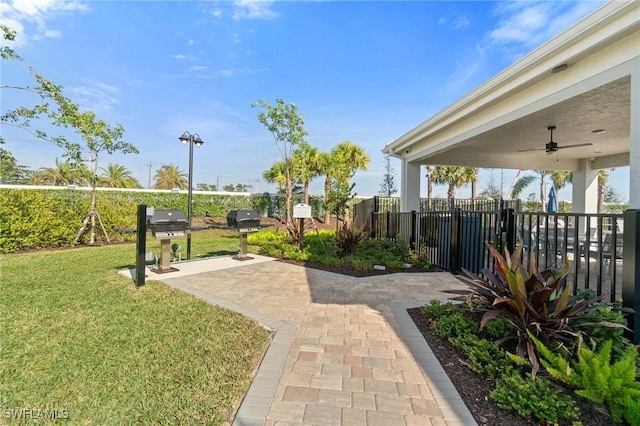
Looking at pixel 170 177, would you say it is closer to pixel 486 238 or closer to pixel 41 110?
pixel 41 110

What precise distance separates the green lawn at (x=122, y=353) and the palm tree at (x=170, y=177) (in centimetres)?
3597

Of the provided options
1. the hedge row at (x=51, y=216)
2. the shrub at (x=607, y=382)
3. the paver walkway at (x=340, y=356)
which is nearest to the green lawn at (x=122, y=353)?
the paver walkway at (x=340, y=356)

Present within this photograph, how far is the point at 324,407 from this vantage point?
2.00 metres

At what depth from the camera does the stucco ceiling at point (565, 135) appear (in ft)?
16.2

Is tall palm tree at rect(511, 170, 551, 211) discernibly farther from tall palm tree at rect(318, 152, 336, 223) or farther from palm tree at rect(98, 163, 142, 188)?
palm tree at rect(98, 163, 142, 188)

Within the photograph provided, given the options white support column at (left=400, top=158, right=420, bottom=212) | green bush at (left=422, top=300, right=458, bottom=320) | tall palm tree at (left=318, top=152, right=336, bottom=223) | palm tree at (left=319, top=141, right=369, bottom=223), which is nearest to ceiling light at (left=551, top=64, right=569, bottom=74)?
green bush at (left=422, top=300, right=458, bottom=320)

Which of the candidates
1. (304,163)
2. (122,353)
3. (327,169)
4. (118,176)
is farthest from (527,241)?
(118,176)

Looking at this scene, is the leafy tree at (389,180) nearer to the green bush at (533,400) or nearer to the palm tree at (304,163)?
the palm tree at (304,163)

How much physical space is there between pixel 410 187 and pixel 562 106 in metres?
5.40

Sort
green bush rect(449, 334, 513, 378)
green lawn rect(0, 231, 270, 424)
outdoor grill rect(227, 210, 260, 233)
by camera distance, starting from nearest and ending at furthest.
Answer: green lawn rect(0, 231, 270, 424)
green bush rect(449, 334, 513, 378)
outdoor grill rect(227, 210, 260, 233)

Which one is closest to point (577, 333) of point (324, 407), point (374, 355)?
point (374, 355)

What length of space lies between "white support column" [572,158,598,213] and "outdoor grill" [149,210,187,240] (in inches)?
557

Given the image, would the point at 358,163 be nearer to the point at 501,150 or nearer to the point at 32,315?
the point at 501,150

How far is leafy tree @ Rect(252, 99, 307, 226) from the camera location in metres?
10.4
